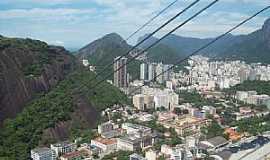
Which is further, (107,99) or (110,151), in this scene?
(107,99)

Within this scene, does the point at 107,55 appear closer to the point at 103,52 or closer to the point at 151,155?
the point at 103,52

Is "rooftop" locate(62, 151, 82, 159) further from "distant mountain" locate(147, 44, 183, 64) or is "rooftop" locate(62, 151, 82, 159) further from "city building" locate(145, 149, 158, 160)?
"distant mountain" locate(147, 44, 183, 64)

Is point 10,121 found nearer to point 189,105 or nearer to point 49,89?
point 49,89

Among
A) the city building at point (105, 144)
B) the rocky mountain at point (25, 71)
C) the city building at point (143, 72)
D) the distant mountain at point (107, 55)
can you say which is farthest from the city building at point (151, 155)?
the city building at point (143, 72)

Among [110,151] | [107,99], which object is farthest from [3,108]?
[107,99]

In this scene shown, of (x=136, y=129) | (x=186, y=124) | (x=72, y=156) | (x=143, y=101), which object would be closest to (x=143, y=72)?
(x=143, y=101)

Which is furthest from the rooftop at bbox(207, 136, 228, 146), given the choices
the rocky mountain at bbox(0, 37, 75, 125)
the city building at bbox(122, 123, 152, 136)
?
the rocky mountain at bbox(0, 37, 75, 125)
